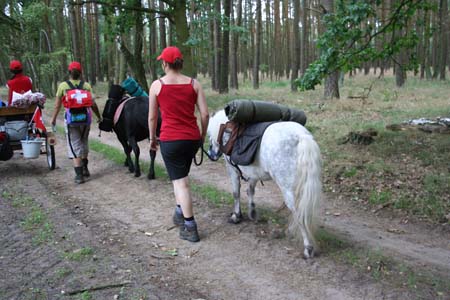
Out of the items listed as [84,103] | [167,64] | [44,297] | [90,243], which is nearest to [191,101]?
[167,64]

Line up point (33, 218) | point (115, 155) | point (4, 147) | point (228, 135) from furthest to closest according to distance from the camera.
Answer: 1. point (115, 155)
2. point (4, 147)
3. point (33, 218)
4. point (228, 135)

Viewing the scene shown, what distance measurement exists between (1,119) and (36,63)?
1435 centimetres

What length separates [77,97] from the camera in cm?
742

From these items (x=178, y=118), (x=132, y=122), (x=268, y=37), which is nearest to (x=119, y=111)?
(x=132, y=122)

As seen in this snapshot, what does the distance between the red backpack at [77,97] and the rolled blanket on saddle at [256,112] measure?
11.4 ft

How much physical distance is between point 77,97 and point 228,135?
3516mm

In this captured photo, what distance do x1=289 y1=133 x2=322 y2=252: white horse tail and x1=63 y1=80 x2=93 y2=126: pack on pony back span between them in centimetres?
463

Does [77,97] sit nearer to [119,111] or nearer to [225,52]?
[119,111]

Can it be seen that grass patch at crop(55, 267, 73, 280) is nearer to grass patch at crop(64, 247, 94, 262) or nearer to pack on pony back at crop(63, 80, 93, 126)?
grass patch at crop(64, 247, 94, 262)

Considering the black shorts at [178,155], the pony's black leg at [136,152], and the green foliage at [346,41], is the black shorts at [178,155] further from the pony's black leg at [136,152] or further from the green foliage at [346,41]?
the pony's black leg at [136,152]

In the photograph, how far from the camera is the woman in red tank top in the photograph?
15.3 feet

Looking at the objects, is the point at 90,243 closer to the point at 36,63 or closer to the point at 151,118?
the point at 151,118

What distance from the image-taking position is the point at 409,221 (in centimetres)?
586

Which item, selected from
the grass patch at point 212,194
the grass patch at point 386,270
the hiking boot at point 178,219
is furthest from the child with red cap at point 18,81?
the grass patch at point 386,270
